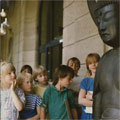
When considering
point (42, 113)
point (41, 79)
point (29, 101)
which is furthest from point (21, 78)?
point (41, 79)

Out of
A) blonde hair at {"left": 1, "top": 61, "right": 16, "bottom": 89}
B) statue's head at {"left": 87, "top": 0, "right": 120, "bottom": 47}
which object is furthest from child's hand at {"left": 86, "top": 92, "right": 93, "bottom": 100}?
statue's head at {"left": 87, "top": 0, "right": 120, "bottom": 47}

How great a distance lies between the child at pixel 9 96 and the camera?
1.75 metres

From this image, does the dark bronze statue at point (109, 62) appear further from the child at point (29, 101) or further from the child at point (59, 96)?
the child at point (29, 101)

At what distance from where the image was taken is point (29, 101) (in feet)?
6.59

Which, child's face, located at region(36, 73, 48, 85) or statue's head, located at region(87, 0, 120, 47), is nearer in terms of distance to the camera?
statue's head, located at region(87, 0, 120, 47)

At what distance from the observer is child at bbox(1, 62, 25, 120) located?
5.75 feet

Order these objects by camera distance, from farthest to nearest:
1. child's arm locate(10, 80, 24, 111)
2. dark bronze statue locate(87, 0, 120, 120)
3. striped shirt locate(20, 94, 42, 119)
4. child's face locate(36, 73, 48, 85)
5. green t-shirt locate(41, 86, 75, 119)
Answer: child's face locate(36, 73, 48, 85), striped shirt locate(20, 94, 42, 119), green t-shirt locate(41, 86, 75, 119), child's arm locate(10, 80, 24, 111), dark bronze statue locate(87, 0, 120, 120)

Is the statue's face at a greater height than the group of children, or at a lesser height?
greater

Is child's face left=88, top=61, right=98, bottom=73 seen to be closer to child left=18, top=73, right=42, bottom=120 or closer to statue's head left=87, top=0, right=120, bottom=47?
child left=18, top=73, right=42, bottom=120

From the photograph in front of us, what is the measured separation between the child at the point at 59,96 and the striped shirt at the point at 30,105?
8 centimetres

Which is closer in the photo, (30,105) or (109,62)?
(109,62)

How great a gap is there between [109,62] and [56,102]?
104 cm

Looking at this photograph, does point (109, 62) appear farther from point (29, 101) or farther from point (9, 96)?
point (29, 101)

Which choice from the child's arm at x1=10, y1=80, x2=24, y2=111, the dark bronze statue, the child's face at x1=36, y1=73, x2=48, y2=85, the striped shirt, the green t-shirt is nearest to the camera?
the dark bronze statue
